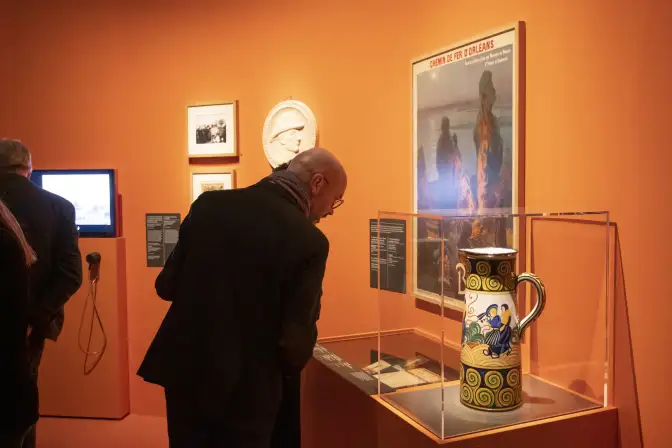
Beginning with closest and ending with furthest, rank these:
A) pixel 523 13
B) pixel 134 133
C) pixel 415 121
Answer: pixel 523 13, pixel 415 121, pixel 134 133

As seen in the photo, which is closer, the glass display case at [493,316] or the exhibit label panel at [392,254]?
the glass display case at [493,316]

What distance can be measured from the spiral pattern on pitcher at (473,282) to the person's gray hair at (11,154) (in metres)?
2.15

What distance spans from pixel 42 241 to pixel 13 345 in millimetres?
1706

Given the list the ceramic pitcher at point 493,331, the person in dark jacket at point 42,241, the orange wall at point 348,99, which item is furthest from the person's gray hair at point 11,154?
the ceramic pitcher at point 493,331

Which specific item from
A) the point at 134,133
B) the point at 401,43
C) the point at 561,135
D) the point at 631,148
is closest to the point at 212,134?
the point at 134,133

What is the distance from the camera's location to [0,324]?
3.85ft

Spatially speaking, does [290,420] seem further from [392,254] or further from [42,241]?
[42,241]

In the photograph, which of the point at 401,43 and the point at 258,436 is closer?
the point at 258,436

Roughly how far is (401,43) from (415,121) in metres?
0.42

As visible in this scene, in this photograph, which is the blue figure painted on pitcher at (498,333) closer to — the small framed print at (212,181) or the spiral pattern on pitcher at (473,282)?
the spiral pattern on pitcher at (473,282)

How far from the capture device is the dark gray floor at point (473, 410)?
64.9 inches

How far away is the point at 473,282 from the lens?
1.74 m

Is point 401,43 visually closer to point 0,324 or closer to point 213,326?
point 213,326

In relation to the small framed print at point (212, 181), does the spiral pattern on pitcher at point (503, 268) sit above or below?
below
